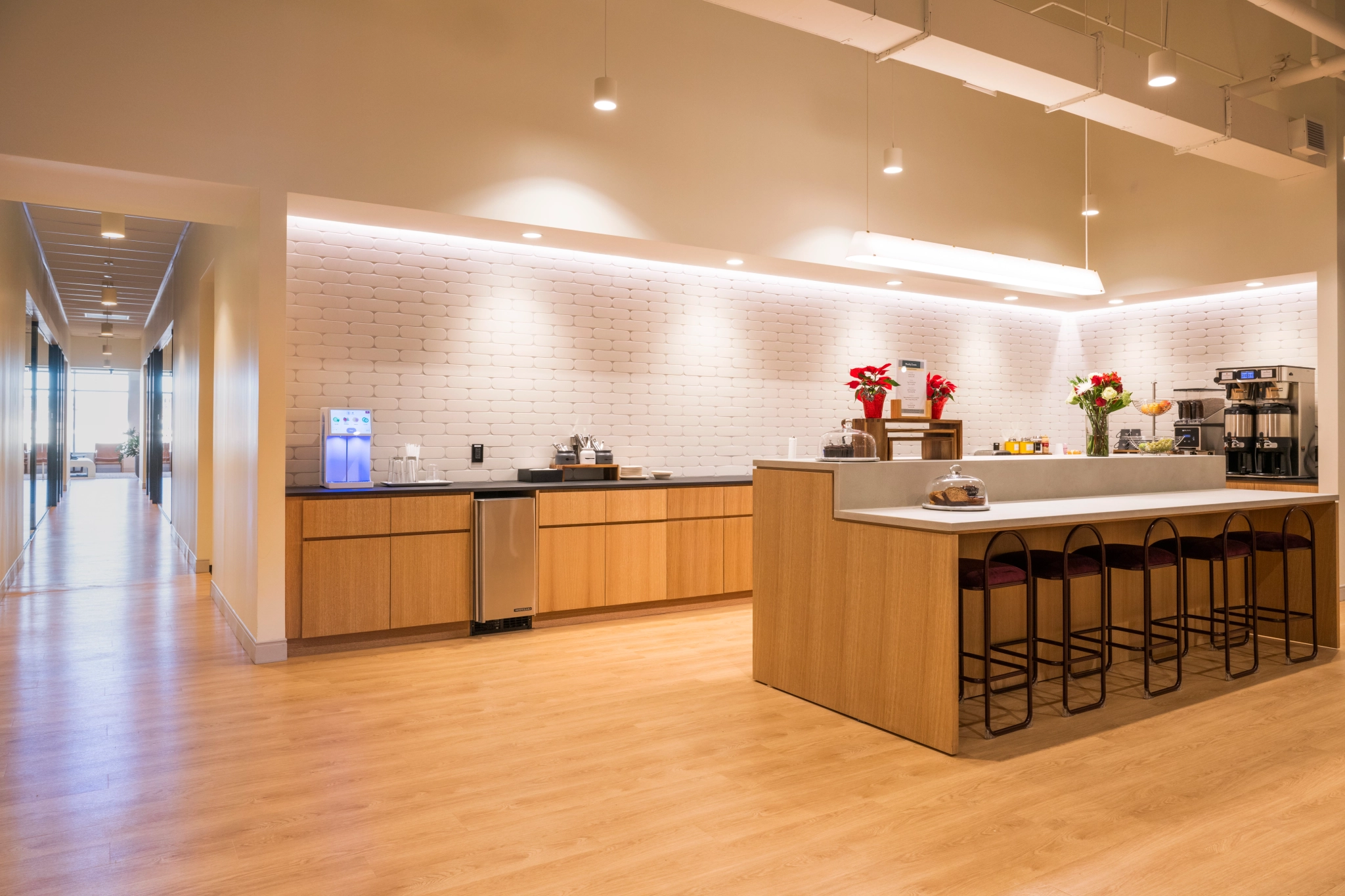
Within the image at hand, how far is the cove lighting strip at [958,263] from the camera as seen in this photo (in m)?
5.57

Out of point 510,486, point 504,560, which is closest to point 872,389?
point 510,486

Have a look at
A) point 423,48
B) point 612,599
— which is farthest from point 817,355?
point 423,48

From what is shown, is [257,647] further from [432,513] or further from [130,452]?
[130,452]

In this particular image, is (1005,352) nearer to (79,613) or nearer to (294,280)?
(294,280)

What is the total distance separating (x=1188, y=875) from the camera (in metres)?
2.44

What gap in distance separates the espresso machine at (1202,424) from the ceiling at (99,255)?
8807 millimetres

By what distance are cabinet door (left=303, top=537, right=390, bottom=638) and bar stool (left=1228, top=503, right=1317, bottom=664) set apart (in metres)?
5.11

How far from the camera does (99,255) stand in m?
9.01

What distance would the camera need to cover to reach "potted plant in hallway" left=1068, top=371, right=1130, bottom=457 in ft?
17.0

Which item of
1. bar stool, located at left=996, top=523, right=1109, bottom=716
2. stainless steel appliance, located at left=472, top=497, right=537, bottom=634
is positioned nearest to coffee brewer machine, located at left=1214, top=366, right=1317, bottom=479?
bar stool, located at left=996, top=523, right=1109, bottom=716

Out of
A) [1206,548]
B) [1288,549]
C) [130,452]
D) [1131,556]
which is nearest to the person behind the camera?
[1131,556]

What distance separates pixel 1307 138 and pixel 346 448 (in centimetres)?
737

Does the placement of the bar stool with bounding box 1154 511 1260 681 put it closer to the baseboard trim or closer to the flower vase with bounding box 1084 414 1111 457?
the flower vase with bounding box 1084 414 1111 457

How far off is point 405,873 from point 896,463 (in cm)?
275
